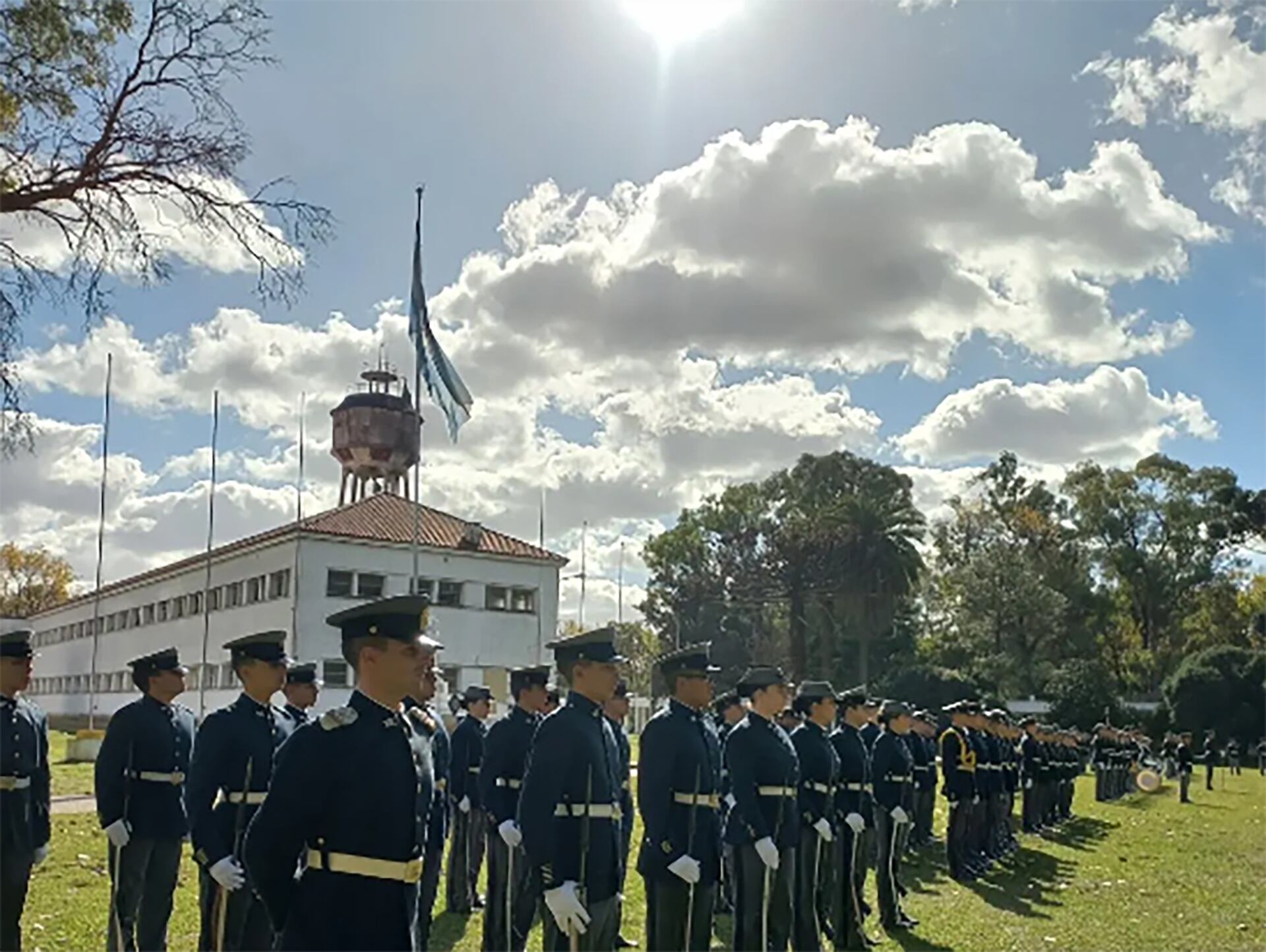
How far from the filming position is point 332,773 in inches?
178

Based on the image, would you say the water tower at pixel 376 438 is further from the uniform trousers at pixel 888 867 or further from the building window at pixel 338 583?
the uniform trousers at pixel 888 867

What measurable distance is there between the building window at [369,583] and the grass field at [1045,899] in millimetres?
20411

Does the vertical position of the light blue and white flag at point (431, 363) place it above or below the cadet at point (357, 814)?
above

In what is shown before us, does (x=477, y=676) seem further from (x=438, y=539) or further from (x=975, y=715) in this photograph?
(x=975, y=715)

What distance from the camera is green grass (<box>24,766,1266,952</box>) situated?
11.1 metres

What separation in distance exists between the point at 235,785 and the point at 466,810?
5310 millimetres

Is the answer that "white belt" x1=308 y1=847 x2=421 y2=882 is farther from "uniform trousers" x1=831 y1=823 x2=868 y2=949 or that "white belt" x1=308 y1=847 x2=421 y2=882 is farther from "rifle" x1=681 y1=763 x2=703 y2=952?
"uniform trousers" x1=831 y1=823 x2=868 y2=949

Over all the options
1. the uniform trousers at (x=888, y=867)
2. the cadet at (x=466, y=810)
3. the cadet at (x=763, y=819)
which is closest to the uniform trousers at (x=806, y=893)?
the cadet at (x=763, y=819)

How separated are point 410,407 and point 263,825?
44.0 metres

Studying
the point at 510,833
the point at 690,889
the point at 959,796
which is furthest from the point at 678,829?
the point at 959,796

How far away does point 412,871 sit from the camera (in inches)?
181

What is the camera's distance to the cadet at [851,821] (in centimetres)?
1070

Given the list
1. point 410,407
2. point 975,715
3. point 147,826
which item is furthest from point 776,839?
point 410,407

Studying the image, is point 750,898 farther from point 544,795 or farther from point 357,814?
point 357,814
